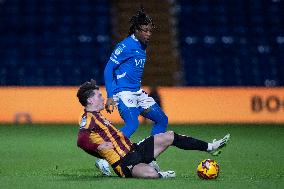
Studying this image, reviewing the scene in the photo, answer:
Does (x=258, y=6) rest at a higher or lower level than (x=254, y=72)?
higher

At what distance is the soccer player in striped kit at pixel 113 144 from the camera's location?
31.9 feet

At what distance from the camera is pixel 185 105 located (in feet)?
68.9

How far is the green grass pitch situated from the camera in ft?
30.8

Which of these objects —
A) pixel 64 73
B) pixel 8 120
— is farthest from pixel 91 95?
pixel 64 73

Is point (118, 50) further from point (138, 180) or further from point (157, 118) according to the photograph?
point (138, 180)

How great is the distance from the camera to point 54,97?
68.8 feet

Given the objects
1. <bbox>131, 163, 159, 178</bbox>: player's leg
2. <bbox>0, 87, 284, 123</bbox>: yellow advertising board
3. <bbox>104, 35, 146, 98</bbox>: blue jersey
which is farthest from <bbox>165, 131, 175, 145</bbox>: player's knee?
<bbox>0, 87, 284, 123</bbox>: yellow advertising board

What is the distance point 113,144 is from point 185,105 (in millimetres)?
11311

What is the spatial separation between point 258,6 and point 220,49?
7.02 feet

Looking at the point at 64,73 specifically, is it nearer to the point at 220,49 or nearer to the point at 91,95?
the point at 220,49

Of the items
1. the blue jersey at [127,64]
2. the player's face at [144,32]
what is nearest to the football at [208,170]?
the blue jersey at [127,64]

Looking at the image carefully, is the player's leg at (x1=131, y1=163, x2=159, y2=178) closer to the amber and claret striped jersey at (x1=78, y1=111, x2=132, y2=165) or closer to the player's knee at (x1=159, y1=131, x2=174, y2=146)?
the amber and claret striped jersey at (x1=78, y1=111, x2=132, y2=165)

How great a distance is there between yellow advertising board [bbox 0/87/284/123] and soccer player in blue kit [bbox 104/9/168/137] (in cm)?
943

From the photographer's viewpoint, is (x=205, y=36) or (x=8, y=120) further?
(x=205, y=36)
